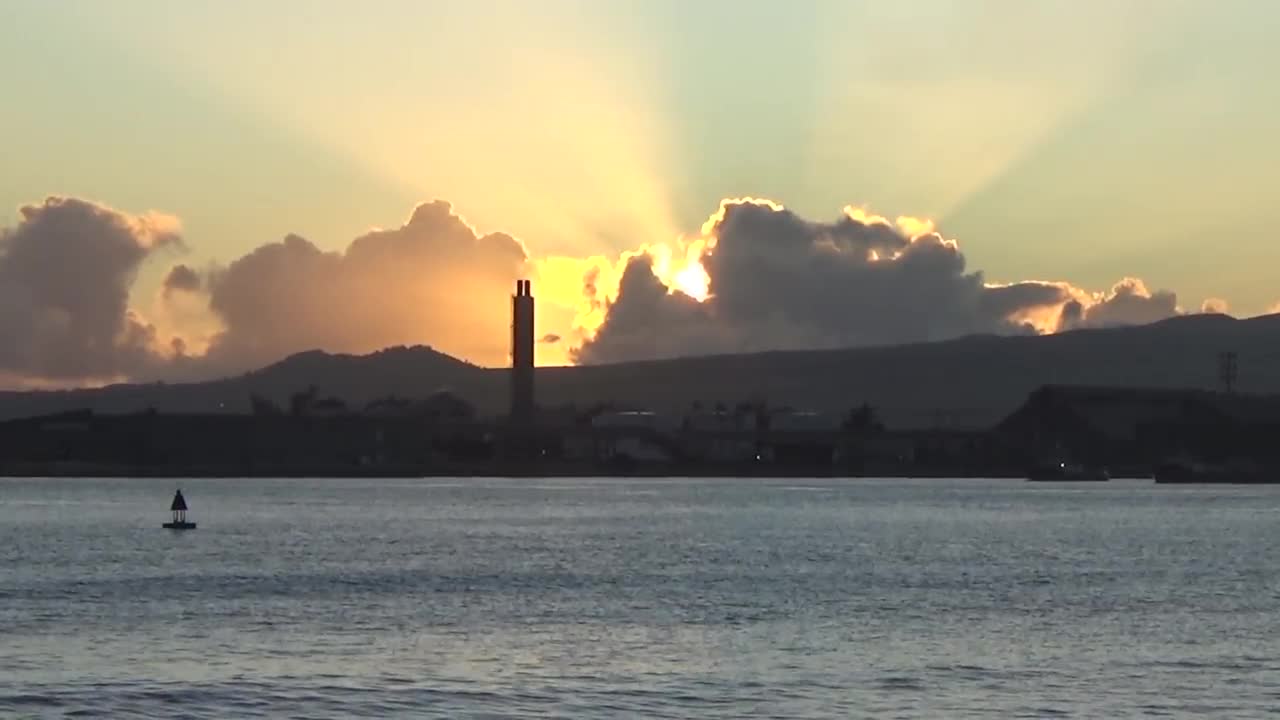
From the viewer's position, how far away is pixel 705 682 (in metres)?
41.2

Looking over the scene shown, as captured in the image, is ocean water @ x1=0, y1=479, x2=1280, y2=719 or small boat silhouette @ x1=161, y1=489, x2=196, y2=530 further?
small boat silhouette @ x1=161, y1=489, x2=196, y2=530

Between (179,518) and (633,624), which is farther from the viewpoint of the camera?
(179,518)

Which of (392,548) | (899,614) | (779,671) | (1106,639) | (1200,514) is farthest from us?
(1200,514)

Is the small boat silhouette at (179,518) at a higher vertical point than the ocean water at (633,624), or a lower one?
higher

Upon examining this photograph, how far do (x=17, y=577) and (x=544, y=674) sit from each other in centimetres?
3121

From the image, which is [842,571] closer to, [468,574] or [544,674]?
[468,574]

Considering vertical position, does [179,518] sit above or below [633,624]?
Result: above

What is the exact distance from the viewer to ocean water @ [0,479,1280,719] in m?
39.1

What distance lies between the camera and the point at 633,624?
5272cm

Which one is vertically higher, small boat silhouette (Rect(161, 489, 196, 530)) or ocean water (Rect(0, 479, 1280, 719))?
small boat silhouette (Rect(161, 489, 196, 530))

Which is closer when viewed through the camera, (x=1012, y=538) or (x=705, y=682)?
(x=705, y=682)

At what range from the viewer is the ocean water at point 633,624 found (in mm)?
39062

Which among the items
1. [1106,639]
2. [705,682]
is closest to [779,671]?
[705,682]

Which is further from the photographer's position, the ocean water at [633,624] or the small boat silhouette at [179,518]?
the small boat silhouette at [179,518]
